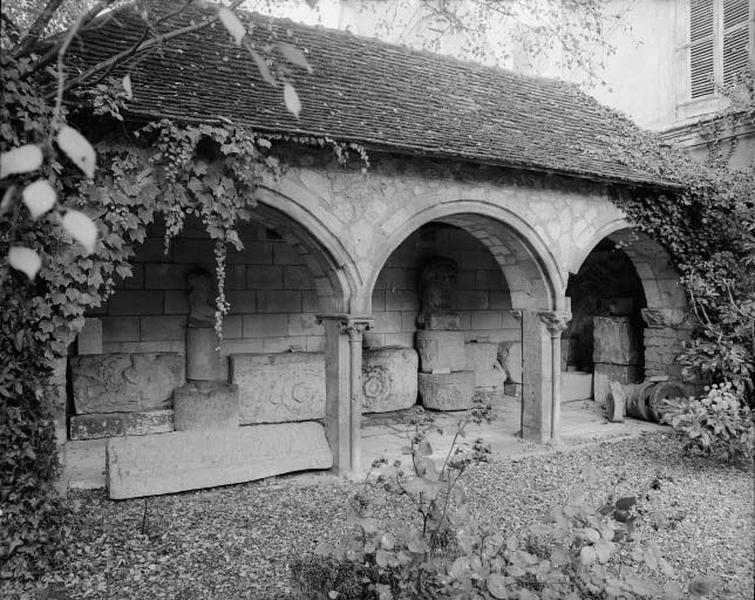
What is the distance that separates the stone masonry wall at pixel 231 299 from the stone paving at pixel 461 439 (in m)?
1.33

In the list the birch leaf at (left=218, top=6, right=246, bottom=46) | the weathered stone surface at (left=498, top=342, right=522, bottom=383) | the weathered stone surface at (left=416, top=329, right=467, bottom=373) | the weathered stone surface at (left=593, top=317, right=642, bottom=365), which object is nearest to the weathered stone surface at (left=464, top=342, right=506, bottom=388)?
the weathered stone surface at (left=498, top=342, right=522, bottom=383)

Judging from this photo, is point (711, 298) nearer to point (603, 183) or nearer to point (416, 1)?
point (603, 183)

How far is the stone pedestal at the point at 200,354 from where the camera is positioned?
706cm

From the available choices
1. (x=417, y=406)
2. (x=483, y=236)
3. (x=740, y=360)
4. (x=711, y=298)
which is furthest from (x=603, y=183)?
(x=417, y=406)

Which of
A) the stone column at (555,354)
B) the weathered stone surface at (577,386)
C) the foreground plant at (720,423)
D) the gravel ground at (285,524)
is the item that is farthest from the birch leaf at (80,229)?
the weathered stone surface at (577,386)

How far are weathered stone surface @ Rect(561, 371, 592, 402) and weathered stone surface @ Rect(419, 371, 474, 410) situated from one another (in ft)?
5.97

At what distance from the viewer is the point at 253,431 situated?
18.0 ft

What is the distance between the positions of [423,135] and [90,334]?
169 inches

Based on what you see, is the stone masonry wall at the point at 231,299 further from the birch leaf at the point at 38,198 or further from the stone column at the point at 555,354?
the birch leaf at the point at 38,198

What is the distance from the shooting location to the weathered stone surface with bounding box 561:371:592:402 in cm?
933

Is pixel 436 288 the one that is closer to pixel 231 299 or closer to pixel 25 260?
pixel 231 299

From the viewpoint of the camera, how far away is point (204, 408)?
677 cm

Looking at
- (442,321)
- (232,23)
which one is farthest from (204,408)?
(232,23)

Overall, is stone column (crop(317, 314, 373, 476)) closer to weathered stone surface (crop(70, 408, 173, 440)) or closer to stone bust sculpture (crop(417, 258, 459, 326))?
weathered stone surface (crop(70, 408, 173, 440))
